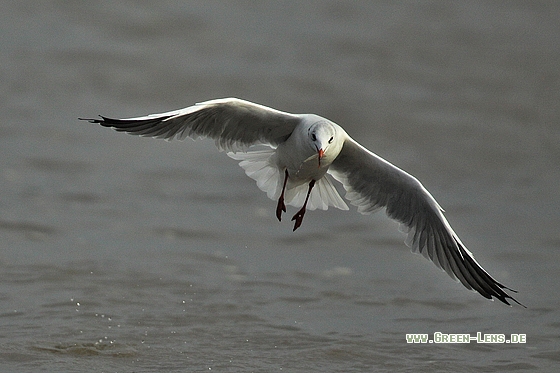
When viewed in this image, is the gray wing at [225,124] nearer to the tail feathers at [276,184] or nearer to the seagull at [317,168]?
the seagull at [317,168]

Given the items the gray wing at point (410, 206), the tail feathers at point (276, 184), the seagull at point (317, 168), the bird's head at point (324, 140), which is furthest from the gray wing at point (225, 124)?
the gray wing at point (410, 206)

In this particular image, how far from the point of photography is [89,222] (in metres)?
9.46

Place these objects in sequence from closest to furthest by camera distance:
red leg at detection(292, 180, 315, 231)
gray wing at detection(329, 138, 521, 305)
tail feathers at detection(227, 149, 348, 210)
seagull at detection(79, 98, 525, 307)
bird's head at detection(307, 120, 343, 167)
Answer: bird's head at detection(307, 120, 343, 167) < seagull at detection(79, 98, 525, 307) < gray wing at detection(329, 138, 521, 305) < red leg at detection(292, 180, 315, 231) < tail feathers at detection(227, 149, 348, 210)

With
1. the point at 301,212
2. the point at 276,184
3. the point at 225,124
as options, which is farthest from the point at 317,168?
the point at 225,124

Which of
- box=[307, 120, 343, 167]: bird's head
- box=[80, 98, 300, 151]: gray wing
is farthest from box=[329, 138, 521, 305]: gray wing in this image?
box=[80, 98, 300, 151]: gray wing

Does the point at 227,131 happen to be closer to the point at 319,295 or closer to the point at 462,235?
the point at 319,295

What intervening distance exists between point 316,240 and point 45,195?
8.57ft

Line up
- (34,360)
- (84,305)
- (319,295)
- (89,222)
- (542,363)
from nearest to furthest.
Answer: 1. (34,360)
2. (542,363)
3. (84,305)
4. (319,295)
5. (89,222)

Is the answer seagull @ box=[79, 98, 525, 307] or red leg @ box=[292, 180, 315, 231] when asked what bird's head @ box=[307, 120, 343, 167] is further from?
red leg @ box=[292, 180, 315, 231]

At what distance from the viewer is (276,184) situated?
6730 mm

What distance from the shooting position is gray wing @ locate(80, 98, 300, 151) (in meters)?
5.91

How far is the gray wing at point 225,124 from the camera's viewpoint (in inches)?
233

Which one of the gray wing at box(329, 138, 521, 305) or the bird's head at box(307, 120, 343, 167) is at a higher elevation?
the bird's head at box(307, 120, 343, 167)

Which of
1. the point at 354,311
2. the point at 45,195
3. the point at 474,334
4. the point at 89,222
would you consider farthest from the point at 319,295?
the point at 45,195
